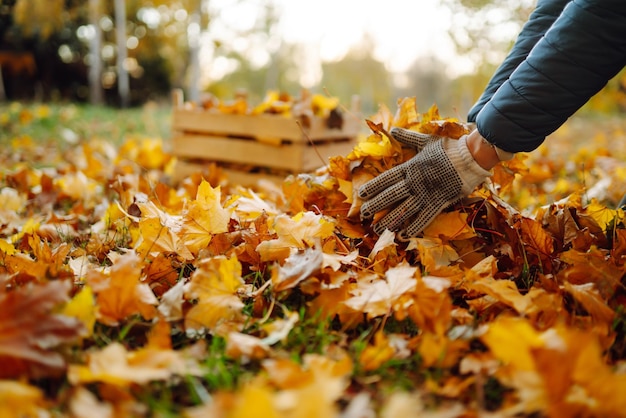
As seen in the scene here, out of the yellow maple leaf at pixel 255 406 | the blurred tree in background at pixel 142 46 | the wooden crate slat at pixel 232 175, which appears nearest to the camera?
the yellow maple leaf at pixel 255 406

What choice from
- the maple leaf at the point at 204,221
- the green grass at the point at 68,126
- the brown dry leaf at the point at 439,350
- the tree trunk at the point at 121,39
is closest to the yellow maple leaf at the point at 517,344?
the brown dry leaf at the point at 439,350

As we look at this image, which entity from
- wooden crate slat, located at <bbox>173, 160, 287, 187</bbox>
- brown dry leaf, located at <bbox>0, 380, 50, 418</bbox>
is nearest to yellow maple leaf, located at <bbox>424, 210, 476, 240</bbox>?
brown dry leaf, located at <bbox>0, 380, 50, 418</bbox>

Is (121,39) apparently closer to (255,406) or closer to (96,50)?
(96,50)

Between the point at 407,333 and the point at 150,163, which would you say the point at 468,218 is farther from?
the point at 150,163

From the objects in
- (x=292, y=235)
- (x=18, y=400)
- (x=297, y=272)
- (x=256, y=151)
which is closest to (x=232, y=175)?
(x=256, y=151)

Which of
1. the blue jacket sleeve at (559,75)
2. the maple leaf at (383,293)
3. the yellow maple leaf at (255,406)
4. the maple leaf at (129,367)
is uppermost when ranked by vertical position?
the blue jacket sleeve at (559,75)

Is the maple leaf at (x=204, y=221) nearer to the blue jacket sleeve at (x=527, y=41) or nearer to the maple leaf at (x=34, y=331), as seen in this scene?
the maple leaf at (x=34, y=331)

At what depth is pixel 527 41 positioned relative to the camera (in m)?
1.83

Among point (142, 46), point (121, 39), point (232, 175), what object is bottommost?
point (142, 46)

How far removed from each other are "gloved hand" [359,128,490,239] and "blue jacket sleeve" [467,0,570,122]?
347 millimetres

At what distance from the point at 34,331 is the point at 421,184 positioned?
107 centimetres

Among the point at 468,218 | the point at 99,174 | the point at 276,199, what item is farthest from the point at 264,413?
the point at 99,174

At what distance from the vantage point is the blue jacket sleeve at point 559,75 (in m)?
1.33

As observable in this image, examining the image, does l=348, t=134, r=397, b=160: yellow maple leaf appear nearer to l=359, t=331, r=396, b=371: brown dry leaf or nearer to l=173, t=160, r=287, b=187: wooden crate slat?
l=359, t=331, r=396, b=371: brown dry leaf
